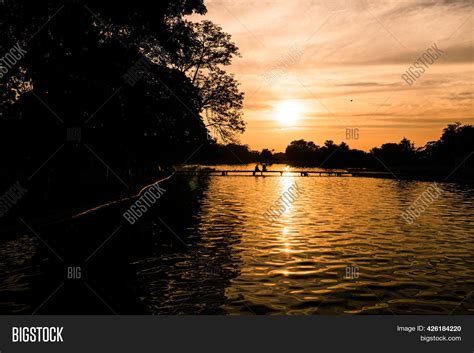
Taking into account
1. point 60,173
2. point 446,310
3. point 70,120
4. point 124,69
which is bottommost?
point 446,310

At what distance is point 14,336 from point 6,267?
15.9 ft

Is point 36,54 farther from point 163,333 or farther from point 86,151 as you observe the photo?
point 163,333

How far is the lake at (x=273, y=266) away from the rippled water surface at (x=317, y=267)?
0.09 ft

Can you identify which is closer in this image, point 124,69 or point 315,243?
point 315,243

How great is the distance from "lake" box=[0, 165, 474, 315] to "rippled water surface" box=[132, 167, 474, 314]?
0.09 feet

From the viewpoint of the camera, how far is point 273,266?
1213 cm

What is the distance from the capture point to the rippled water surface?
355 inches

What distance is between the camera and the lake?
8953mm

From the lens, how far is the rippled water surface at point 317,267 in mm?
9016

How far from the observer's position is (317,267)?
12.1 m

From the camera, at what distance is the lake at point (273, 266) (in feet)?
29.4

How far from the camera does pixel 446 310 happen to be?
872 cm

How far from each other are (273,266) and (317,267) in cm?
124

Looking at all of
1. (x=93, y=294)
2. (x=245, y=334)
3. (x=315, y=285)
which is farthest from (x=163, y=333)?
(x=315, y=285)
